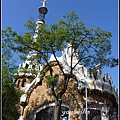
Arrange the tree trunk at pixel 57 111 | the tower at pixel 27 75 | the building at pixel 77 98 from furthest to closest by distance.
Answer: the building at pixel 77 98 → the tower at pixel 27 75 → the tree trunk at pixel 57 111

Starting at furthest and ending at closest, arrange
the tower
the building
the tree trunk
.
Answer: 1. the building
2. the tower
3. the tree trunk

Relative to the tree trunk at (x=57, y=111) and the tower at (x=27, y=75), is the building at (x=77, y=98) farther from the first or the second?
the tree trunk at (x=57, y=111)

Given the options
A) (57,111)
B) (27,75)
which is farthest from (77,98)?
(27,75)

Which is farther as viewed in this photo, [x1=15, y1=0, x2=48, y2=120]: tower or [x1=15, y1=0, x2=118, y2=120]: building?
[x1=15, y1=0, x2=118, y2=120]: building

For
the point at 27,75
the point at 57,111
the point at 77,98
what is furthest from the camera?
the point at 27,75

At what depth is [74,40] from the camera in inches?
460

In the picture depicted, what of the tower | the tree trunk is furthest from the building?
the tree trunk

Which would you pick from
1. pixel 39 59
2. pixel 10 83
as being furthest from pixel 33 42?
pixel 10 83

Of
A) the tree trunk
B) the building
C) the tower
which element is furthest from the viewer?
the building

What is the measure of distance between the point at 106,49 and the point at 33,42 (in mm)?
4187

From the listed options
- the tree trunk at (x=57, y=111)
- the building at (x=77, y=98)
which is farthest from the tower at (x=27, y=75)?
the tree trunk at (x=57, y=111)

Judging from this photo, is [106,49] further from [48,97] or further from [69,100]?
[48,97]

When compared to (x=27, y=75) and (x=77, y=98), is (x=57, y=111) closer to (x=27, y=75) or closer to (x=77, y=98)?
(x=77, y=98)

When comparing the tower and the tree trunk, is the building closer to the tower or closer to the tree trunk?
the tower
